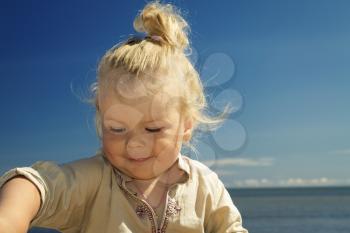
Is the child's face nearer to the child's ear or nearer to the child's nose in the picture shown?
the child's nose

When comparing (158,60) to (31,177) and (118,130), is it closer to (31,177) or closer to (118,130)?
(118,130)

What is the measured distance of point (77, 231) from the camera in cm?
296

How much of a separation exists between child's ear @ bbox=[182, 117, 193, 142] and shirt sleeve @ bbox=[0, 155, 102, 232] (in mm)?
534

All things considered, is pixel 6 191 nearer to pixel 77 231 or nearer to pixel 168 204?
pixel 77 231

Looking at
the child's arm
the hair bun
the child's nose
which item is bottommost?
the child's arm

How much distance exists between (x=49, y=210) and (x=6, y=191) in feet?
1.24

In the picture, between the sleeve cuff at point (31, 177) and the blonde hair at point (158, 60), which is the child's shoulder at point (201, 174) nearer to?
the blonde hair at point (158, 60)

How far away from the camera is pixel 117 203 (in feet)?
9.61

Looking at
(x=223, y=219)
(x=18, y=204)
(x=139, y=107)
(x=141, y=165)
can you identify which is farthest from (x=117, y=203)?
(x=18, y=204)

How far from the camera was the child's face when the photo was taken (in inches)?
111

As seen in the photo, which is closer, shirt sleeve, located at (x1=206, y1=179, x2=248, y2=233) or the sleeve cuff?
the sleeve cuff

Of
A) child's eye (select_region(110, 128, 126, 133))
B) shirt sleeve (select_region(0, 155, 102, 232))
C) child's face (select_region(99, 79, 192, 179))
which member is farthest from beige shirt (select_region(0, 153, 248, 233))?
child's eye (select_region(110, 128, 126, 133))

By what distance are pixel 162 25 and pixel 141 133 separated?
783mm

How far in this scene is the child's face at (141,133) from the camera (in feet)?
9.21
